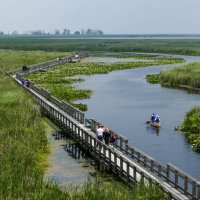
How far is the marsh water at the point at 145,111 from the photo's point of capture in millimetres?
34594

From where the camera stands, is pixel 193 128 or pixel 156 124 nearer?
pixel 193 128

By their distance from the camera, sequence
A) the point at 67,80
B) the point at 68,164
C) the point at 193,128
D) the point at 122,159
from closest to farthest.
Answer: the point at 122,159 → the point at 68,164 → the point at 193,128 → the point at 67,80

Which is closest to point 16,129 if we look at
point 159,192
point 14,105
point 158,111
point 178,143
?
point 14,105

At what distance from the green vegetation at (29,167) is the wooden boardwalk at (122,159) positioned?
1060mm

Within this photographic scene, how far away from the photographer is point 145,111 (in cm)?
A: 5191

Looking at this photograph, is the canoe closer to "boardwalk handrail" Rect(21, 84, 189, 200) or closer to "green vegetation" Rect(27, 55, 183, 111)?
"boardwalk handrail" Rect(21, 84, 189, 200)

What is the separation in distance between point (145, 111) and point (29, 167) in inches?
1091

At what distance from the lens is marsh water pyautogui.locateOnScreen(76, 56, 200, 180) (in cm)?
3459

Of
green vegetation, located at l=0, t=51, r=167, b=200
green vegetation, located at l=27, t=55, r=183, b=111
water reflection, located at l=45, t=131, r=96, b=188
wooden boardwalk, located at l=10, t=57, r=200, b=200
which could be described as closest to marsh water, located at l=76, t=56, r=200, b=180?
green vegetation, located at l=27, t=55, r=183, b=111

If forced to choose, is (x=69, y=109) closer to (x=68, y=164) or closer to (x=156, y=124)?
(x=156, y=124)

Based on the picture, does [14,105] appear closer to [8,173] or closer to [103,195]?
[8,173]

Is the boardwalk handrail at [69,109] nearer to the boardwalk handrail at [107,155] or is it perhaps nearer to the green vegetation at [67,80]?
the boardwalk handrail at [107,155]

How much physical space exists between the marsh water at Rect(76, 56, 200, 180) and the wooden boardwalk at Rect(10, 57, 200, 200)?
9.46ft

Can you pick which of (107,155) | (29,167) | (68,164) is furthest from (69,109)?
(29,167)
